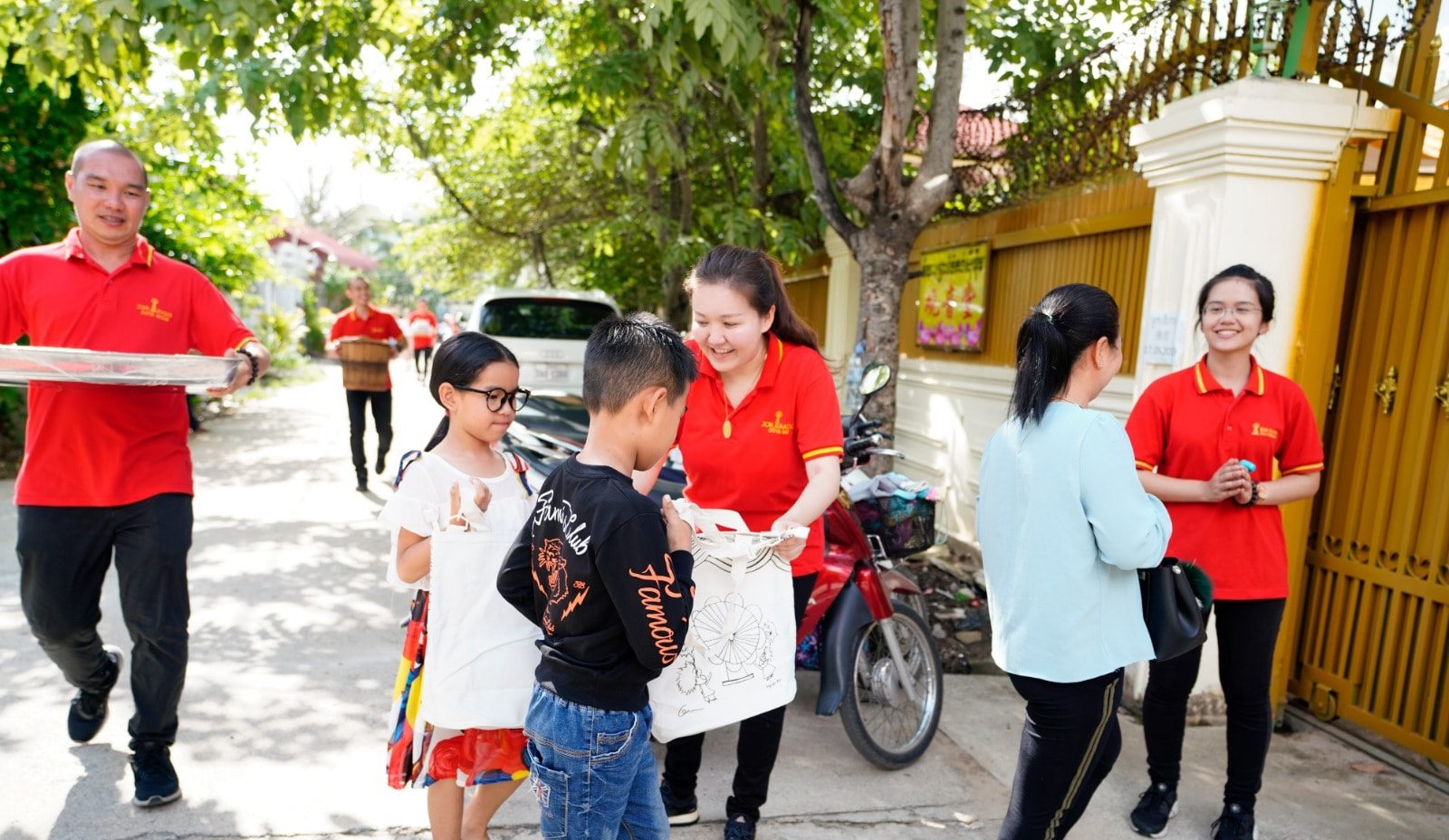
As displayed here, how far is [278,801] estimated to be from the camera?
3029 millimetres

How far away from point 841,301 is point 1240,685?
223 inches

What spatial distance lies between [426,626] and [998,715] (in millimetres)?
2625

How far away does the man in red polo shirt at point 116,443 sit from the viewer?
2799 millimetres

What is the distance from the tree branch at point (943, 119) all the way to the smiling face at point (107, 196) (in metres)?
3.65

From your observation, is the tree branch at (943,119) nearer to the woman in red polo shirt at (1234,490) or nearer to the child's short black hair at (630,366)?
the woman in red polo shirt at (1234,490)

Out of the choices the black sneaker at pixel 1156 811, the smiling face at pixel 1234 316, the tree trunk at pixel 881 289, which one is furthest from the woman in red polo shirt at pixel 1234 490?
the tree trunk at pixel 881 289

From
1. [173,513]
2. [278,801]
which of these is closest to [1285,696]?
[278,801]

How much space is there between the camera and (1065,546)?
2.13m

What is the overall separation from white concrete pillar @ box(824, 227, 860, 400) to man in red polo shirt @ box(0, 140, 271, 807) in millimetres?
5532

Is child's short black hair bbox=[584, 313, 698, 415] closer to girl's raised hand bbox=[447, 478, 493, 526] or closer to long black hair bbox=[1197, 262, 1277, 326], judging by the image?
girl's raised hand bbox=[447, 478, 493, 526]

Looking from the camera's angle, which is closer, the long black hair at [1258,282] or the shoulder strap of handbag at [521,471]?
the shoulder strap of handbag at [521,471]

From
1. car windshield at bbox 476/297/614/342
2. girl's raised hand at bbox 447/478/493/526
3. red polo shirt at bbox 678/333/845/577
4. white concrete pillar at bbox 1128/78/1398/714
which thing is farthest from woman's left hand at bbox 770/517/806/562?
car windshield at bbox 476/297/614/342

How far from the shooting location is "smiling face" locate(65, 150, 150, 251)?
2.75 m

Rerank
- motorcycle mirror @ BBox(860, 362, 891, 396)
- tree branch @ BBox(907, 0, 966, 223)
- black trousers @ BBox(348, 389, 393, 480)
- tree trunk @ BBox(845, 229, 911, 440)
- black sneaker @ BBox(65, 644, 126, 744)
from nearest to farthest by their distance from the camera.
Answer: motorcycle mirror @ BBox(860, 362, 891, 396) → black sneaker @ BBox(65, 644, 126, 744) → tree branch @ BBox(907, 0, 966, 223) → tree trunk @ BBox(845, 229, 911, 440) → black trousers @ BBox(348, 389, 393, 480)
